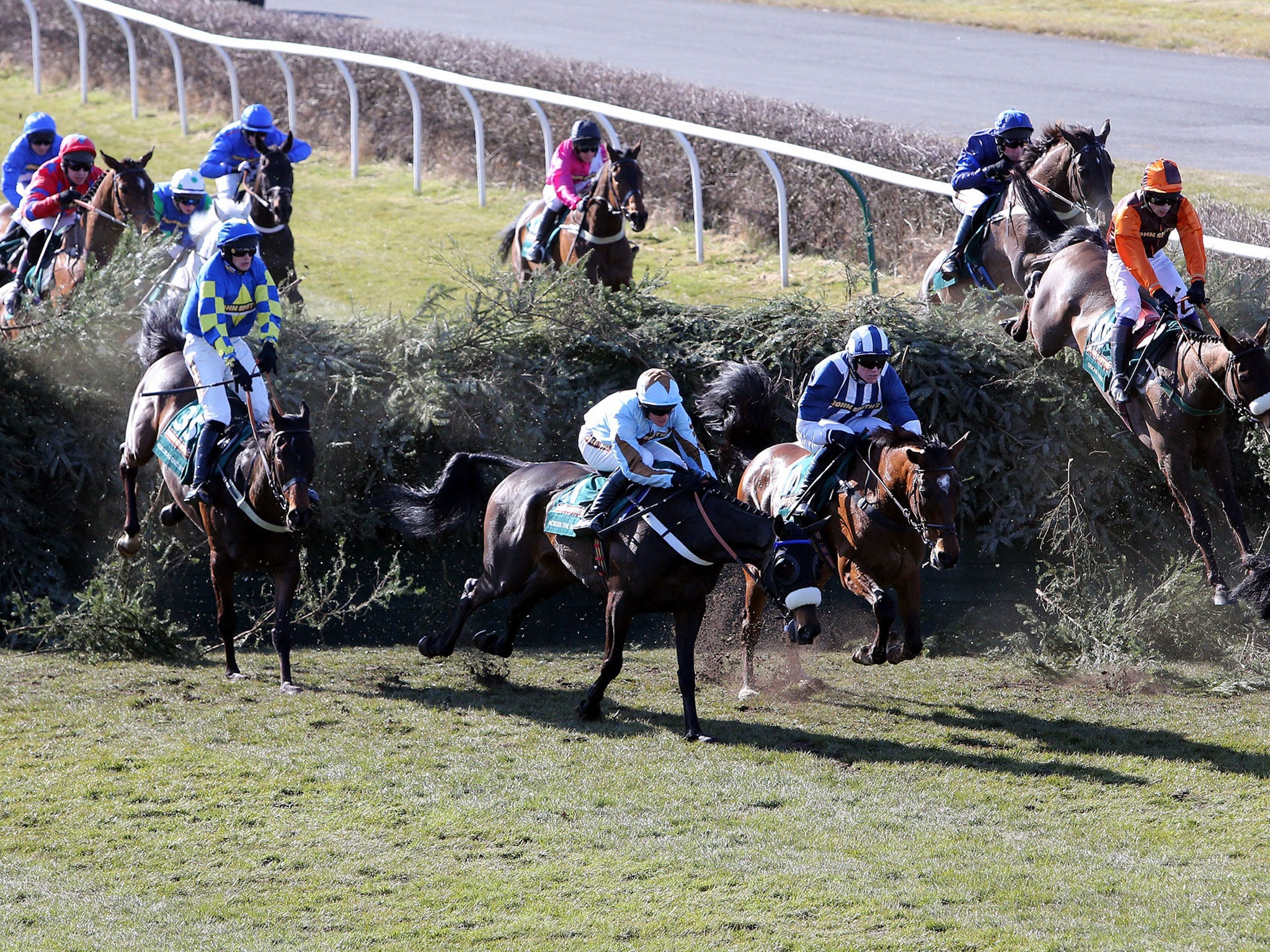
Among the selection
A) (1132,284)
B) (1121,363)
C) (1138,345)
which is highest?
(1132,284)

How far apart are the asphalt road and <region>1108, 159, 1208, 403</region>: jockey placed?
18.8 feet

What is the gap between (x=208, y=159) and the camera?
12.0 meters

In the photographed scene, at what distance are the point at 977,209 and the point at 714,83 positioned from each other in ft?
27.4

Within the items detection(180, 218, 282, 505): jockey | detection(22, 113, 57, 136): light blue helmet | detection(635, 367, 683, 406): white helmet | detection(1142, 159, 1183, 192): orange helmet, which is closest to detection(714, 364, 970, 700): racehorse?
detection(635, 367, 683, 406): white helmet

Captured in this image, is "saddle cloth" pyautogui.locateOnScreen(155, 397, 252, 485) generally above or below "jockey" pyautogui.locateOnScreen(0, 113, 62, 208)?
below

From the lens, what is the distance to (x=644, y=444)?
7.78 metres

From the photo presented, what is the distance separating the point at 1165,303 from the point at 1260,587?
1.68 metres

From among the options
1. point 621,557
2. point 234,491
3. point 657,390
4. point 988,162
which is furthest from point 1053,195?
point 234,491

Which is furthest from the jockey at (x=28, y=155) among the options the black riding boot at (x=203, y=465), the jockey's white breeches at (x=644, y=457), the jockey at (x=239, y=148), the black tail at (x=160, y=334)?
the jockey's white breeches at (x=644, y=457)

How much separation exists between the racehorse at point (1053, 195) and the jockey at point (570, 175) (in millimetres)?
2776

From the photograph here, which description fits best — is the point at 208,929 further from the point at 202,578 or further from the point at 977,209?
the point at 977,209

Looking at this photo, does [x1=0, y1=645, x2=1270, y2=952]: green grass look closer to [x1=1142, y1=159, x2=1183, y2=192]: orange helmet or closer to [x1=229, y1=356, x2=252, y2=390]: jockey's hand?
[x1=229, y1=356, x2=252, y2=390]: jockey's hand

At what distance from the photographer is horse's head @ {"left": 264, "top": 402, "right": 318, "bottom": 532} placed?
809 cm

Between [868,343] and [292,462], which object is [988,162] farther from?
[292,462]
